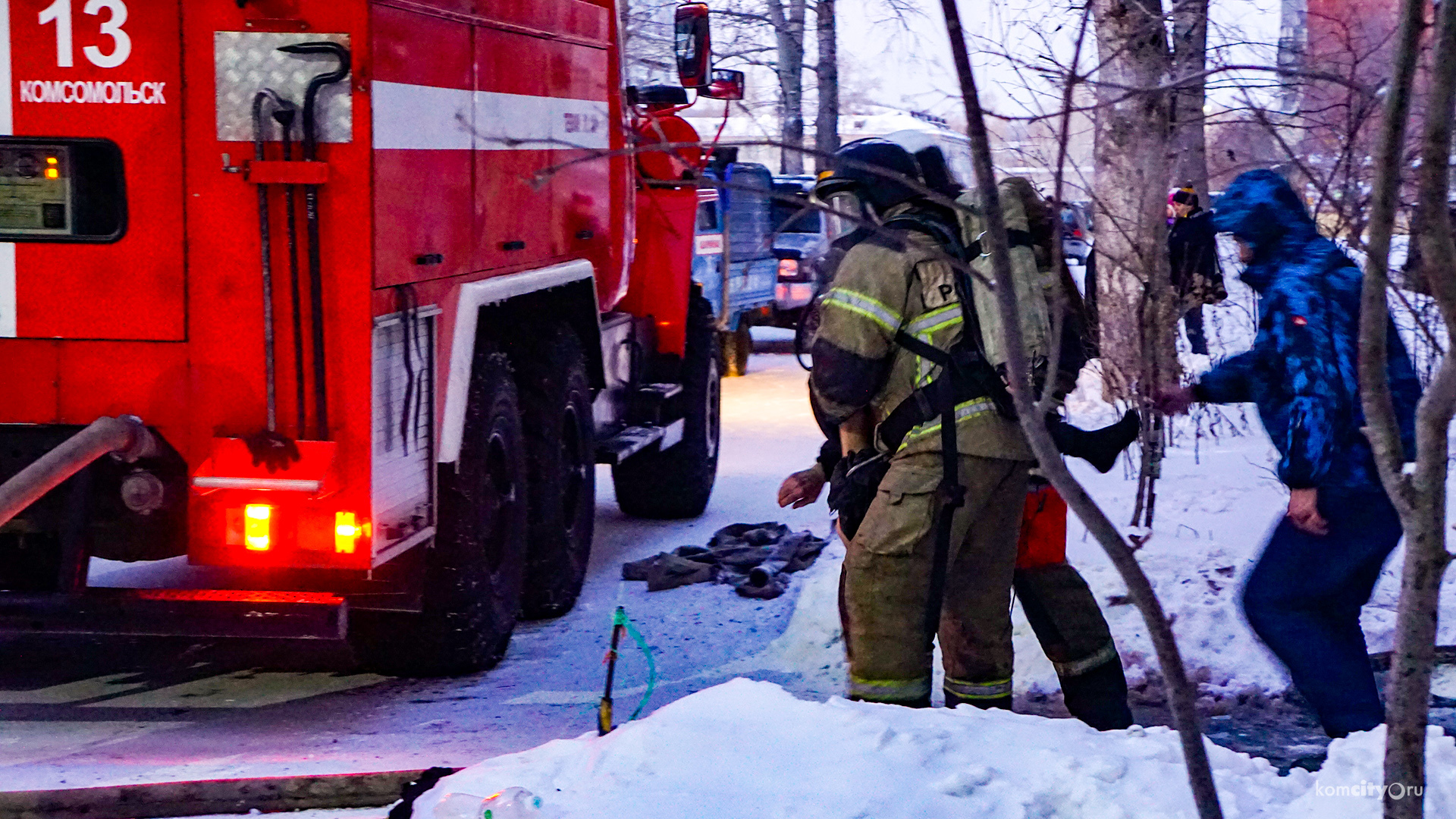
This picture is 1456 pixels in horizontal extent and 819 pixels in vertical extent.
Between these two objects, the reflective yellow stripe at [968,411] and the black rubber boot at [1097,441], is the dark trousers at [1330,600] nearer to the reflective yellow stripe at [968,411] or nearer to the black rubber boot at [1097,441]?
the black rubber boot at [1097,441]

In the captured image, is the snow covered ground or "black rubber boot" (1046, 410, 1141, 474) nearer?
the snow covered ground

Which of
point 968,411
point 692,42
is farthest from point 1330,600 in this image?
point 692,42

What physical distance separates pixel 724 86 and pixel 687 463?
207cm

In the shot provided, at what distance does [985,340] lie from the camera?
408 centimetres

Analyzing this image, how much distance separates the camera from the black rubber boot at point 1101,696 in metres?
4.53

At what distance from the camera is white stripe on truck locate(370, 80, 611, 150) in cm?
472

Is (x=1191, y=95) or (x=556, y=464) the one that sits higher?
(x=1191, y=95)

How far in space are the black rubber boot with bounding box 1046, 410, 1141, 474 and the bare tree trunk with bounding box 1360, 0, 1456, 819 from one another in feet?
6.73

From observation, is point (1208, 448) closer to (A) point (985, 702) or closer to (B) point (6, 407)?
(A) point (985, 702)

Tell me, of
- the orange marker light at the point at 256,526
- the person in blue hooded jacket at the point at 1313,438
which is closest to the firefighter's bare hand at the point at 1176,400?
the person in blue hooded jacket at the point at 1313,438

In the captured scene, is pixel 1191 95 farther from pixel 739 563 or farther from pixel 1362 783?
pixel 1362 783

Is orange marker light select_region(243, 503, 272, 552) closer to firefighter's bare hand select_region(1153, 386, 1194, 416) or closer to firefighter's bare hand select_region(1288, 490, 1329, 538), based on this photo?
firefighter's bare hand select_region(1153, 386, 1194, 416)

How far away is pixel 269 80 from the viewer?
15.0ft

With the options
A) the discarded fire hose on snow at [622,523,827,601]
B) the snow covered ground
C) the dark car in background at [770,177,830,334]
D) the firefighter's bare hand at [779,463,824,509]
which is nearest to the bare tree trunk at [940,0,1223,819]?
the snow covered ground
